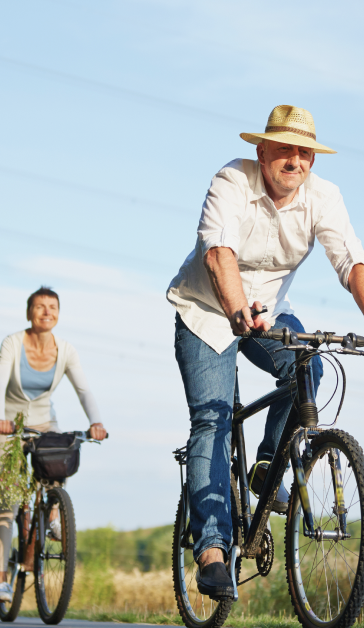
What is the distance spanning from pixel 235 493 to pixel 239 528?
0.21 meters

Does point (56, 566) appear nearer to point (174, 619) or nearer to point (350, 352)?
point (174, 619)

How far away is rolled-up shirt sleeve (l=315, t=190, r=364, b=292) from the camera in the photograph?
4.03 m

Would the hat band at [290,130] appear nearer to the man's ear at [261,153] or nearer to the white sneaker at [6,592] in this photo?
the man's ear at [261,153]

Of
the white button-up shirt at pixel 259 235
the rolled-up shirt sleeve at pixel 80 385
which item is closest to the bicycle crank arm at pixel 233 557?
the white button-up shirt at pixel 259 235

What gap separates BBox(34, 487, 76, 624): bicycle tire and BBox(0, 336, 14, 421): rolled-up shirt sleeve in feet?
2.48

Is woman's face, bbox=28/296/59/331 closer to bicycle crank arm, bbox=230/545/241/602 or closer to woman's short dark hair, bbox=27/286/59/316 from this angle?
woman's short dark hair, bbox=27/286/59/316

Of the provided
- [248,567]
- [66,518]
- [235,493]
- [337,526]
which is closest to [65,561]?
[66,518]

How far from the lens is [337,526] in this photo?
342 centimetres

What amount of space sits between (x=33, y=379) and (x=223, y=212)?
131 inches

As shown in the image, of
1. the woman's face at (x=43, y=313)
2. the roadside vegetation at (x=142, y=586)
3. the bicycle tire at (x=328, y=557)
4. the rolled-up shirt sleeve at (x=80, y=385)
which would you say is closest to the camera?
→ the bicycle tire at (x=328, y=557)

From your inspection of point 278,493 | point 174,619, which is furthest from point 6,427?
point 278,493

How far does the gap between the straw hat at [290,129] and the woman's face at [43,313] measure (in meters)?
3.11

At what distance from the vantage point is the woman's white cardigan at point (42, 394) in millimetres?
6703

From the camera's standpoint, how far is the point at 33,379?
6.73 m
